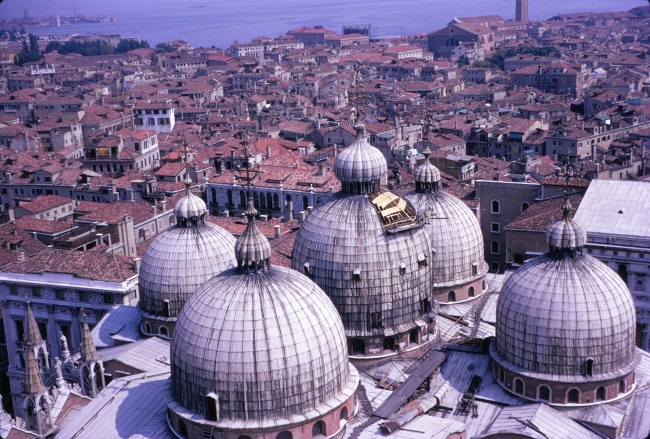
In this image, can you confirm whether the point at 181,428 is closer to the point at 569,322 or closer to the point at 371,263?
the point at 371,263

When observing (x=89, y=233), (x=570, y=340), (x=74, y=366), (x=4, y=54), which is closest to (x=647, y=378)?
(x=570, y=340)

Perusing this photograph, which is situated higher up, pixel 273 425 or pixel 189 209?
pixel 189 209

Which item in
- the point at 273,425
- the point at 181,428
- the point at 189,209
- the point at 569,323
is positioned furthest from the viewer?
the point at 189,209

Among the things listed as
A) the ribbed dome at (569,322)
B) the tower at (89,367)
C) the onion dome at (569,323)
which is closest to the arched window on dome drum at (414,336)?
the onion dome at (569,323)

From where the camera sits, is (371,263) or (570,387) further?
(371,263)

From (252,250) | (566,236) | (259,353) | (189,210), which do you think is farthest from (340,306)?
(189,210)

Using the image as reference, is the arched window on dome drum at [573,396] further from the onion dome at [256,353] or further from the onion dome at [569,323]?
the onion dome at [256,353]
